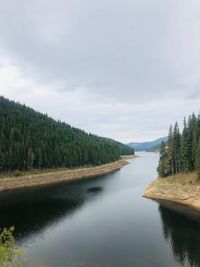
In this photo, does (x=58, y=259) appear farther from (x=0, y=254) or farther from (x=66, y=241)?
(x=0, y=254)

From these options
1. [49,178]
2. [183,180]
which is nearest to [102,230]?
[183,180]

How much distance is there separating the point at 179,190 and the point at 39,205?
38.6 meters

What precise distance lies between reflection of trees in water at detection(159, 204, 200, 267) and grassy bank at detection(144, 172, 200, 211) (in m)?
4.06

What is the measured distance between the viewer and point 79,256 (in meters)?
38.9

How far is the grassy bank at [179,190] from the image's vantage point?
67.7 m

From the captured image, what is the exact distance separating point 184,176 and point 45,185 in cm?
5537

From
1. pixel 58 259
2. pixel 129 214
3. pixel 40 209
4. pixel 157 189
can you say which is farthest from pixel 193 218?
pixel 40 209

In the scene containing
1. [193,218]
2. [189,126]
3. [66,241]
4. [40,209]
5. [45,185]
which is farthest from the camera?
[45,185]

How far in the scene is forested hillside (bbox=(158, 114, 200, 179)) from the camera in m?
85.2

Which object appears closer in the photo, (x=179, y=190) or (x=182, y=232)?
(x=182, y=232)

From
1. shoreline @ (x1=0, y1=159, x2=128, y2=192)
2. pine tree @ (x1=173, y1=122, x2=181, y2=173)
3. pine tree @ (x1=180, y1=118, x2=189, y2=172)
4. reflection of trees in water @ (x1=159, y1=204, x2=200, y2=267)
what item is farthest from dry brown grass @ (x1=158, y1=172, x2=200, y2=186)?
shoreline @ (x1=0, y1=159, x2=128, y2=192)

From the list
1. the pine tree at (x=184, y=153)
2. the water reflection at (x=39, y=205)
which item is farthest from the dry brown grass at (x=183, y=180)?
the water reflection at (x=39, y=205)

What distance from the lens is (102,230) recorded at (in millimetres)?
50969

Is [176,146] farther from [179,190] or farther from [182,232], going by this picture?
[182,232]
